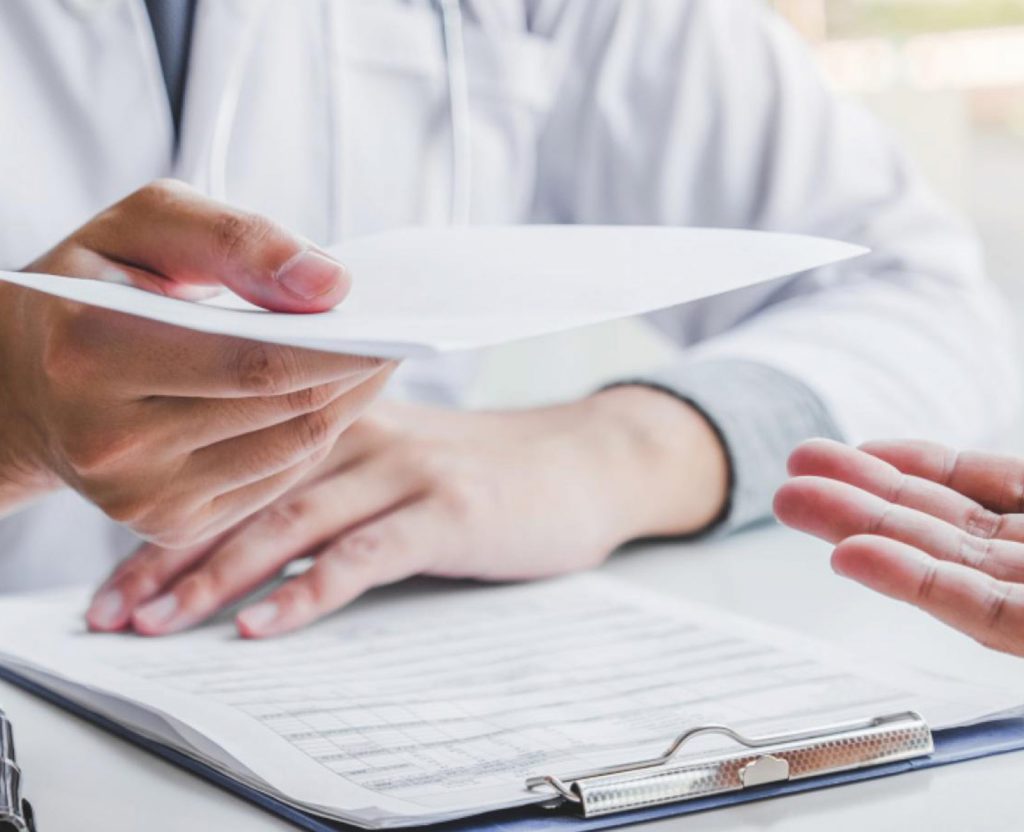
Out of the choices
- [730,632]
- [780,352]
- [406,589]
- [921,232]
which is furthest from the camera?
[921,232]

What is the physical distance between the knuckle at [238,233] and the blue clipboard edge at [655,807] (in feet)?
0.52

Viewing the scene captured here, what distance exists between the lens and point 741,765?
36 centimetres

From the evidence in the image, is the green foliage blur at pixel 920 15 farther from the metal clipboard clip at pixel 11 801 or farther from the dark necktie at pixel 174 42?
the metal clipboard clip at pixel 11 801

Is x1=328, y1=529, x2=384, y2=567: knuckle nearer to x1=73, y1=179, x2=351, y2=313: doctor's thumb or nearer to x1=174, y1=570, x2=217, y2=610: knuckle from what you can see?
x1=174, y1=570, x2=217, y2=610: knuckle

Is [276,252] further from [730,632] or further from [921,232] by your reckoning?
[921,232]

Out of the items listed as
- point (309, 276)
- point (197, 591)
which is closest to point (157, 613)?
point (197, 591)

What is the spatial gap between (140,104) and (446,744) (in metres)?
0.46

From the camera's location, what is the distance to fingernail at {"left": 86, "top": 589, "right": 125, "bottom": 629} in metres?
0.56

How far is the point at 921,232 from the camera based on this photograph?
917 mm

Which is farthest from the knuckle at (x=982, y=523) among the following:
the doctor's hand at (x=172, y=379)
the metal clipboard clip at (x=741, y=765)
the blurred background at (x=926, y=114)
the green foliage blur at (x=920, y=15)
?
the green foliage blur at (x=920, y=15)

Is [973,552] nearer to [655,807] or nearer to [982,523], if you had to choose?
[982,523]

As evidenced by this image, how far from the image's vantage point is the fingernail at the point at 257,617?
54cm

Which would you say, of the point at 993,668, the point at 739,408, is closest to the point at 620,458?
the point at 739,408

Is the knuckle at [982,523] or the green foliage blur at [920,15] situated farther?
the green foliage blur at [920,15]
